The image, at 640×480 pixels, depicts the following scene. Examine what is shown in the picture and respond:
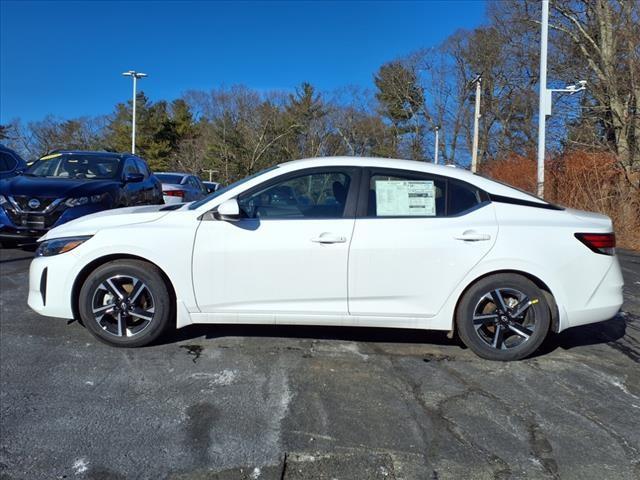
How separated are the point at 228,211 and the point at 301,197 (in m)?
0.60

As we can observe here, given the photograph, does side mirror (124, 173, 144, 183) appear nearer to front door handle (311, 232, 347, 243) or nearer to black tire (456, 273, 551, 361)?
front door handle (311, 232, 347, 243)

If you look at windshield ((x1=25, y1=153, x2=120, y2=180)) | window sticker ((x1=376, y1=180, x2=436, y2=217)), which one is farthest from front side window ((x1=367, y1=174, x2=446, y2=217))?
windshield ((x1=25, y1=153, x2=120, y2=180))

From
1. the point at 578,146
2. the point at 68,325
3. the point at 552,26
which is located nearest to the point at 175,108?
the point at 552,26

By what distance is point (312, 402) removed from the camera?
335cm

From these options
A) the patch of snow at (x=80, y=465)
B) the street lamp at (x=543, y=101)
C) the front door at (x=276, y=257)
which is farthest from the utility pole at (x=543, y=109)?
the patch of snow at (x=80, y=465)

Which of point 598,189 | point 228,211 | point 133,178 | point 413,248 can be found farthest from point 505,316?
point 598,189

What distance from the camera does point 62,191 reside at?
7559 millimetres

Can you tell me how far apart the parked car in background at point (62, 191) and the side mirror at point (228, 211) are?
173 inches

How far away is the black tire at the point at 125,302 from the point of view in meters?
4.09

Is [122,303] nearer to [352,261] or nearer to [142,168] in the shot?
[352,261]

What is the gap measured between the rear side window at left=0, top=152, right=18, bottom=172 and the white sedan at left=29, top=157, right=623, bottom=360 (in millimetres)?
6954

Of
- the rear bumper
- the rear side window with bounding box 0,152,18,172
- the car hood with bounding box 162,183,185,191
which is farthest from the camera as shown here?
the car hood with bounding box 162,183,185,191

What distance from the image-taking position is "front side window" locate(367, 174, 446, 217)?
4043 millimetres

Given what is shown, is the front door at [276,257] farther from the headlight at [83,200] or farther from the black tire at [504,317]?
the headlight at [83,200]
